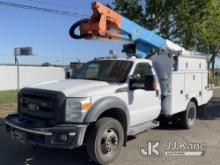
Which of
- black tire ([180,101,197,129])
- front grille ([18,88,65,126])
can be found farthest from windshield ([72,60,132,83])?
black tire ([180,101,197,129])

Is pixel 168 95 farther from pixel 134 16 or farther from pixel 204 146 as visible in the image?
pixel 134 16

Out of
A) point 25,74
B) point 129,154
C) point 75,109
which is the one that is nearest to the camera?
point 75,109

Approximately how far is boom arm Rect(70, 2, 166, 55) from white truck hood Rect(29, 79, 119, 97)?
4.41 ft

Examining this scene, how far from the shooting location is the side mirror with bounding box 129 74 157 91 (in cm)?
671

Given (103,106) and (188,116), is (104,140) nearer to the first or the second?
(103,106)

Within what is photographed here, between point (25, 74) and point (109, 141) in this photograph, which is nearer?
point (109, 141)

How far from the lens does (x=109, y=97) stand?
20.2ft

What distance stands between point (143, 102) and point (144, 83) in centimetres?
58

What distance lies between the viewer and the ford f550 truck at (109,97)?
5.69 m

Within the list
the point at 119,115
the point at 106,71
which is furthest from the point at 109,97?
the point at 106,71

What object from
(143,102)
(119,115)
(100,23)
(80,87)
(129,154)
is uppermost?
(100,23)

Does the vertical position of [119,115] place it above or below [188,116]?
above

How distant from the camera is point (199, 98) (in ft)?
32.4

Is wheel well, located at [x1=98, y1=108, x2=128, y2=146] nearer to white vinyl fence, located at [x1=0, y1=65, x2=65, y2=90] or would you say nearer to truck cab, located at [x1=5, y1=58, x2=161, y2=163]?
truck cab, located at [x1=5, y1=58, x2=161, y2=163]
